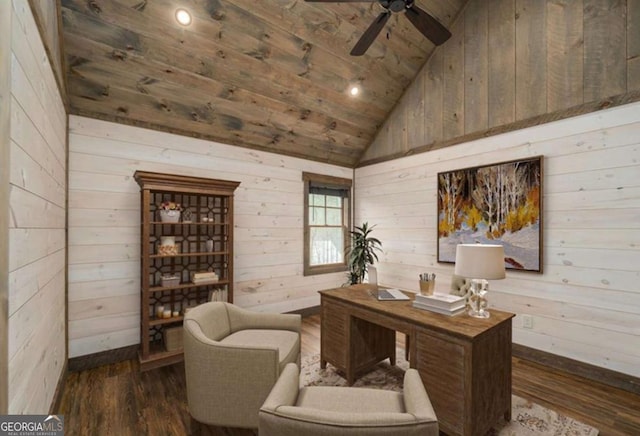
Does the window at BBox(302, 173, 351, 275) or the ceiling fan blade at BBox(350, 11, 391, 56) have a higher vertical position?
the ceiling fan blade at BBox(350, 11, 391, 56)

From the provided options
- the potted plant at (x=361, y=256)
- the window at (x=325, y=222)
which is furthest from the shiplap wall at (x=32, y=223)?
the potted plant at (x=361, y=256)

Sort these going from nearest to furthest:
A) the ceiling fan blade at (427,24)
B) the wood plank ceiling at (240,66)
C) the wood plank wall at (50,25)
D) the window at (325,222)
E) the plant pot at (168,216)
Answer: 1. the wood plank wall at (50,25)
2. the ceiling fan blade at (427,24)
3. the wood plank ceiling at (240,66)
4. the plant pot at (168,216)
5. the window at (325,222)

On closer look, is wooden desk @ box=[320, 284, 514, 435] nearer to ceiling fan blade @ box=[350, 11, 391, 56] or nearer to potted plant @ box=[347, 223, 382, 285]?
potted plant @ box=[347, 223, 382, 285]

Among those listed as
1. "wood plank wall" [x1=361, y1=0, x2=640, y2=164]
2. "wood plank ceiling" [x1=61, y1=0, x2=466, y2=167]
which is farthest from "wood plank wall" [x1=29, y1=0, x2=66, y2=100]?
"wood plank wall" [x1=361, y1=0, x2=640, y2=164]

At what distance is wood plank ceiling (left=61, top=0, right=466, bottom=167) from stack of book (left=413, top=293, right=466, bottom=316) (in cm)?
275

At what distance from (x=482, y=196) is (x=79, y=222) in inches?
168

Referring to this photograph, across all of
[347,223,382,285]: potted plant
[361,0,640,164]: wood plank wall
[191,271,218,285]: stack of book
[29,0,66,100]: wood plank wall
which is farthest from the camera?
[347,223,382,285]: potted plant

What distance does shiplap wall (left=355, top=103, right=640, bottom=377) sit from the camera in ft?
8.09

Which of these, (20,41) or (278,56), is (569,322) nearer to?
(278,56)

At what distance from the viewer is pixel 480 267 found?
1.93 m

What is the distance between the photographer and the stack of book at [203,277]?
3123 millimetres

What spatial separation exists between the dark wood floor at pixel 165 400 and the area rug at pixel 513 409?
0.44 ft

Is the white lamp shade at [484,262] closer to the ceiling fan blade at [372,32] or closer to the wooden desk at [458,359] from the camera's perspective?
the wooden desk at [458,359]

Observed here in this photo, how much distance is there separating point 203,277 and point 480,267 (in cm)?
268
